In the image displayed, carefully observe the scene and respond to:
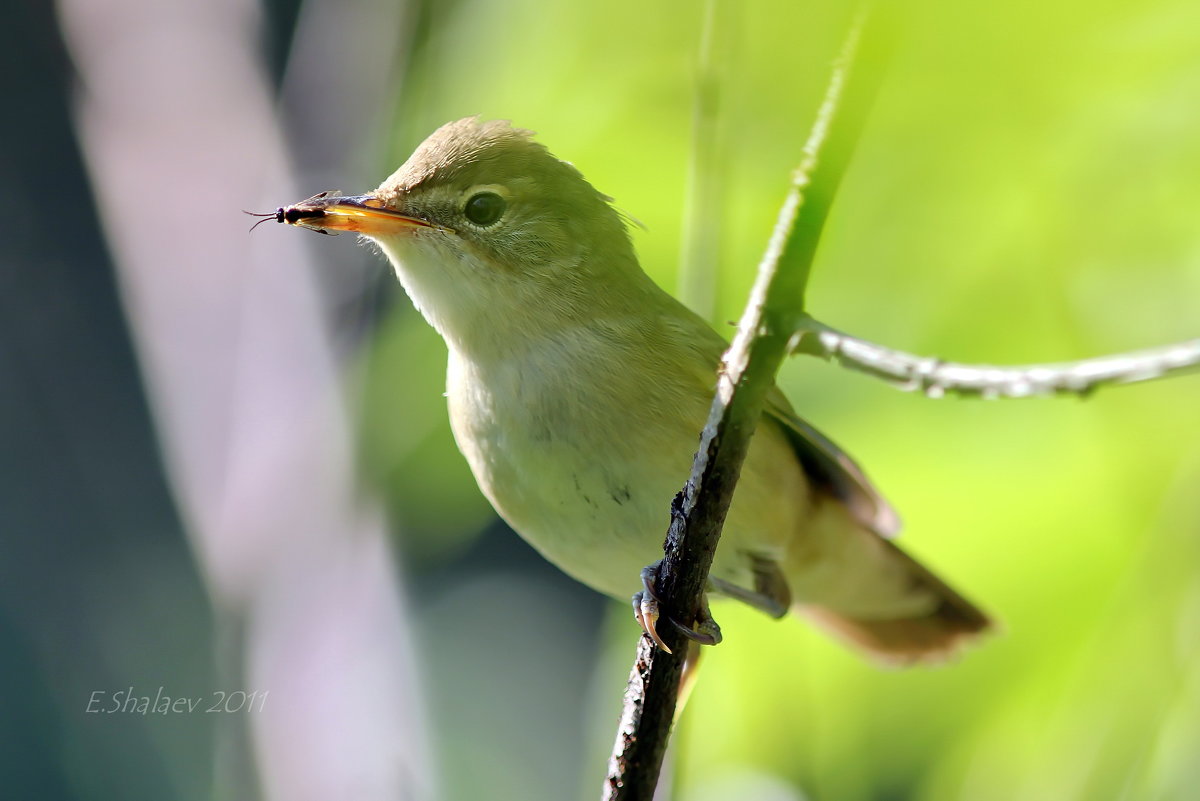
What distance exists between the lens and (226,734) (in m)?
2.59

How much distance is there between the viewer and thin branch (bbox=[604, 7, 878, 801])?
881mm

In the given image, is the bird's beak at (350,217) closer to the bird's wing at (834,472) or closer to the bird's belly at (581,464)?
the bird's belly at (581,464)

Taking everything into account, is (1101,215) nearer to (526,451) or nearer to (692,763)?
(526,451)

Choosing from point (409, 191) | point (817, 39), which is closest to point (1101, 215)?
point (817, 39)

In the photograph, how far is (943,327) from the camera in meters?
1.85

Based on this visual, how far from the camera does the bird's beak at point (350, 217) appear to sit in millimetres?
2145

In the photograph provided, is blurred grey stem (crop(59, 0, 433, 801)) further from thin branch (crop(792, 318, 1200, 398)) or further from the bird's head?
thin branch (crop(792, 318, 1200, 398))

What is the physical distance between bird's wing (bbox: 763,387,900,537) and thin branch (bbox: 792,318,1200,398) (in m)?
1.00

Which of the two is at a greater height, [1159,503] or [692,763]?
[1159,503]

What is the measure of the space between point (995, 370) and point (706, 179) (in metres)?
0.70

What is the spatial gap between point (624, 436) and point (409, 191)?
2.14 feet

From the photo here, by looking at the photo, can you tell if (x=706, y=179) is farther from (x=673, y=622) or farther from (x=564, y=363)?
(x=564, y=363)

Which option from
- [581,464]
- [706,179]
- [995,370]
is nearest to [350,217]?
[581,464]

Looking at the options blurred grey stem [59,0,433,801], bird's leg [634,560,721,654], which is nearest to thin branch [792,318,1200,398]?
bird's leg [634,560,721,654]
